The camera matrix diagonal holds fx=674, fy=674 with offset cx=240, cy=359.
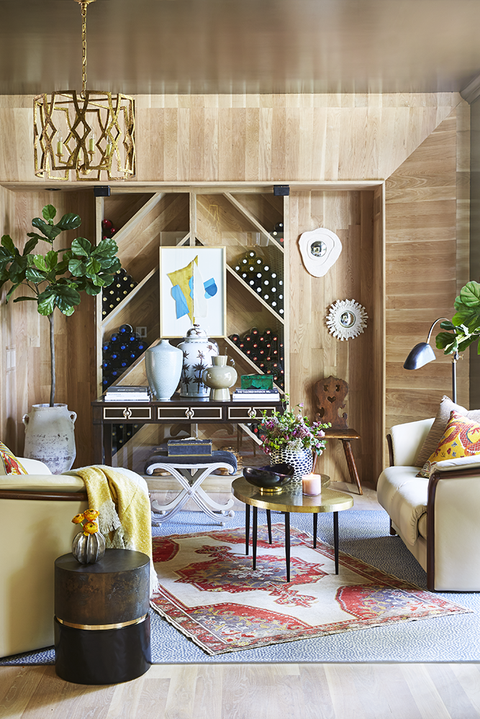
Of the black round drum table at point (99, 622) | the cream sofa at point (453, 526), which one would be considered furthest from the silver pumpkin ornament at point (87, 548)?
the cream sofa at point (453, 526)

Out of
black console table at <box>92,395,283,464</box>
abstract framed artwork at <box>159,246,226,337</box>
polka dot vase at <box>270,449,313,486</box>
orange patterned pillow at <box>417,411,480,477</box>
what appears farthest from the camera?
abstract framed artwork at <box>159,246,226,337</box>

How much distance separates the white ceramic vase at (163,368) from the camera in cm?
497

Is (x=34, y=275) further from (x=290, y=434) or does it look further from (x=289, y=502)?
(x=289, y=502)

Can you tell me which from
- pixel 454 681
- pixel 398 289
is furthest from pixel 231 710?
pixel 398 289

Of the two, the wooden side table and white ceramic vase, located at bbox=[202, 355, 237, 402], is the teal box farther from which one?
the wooden side table

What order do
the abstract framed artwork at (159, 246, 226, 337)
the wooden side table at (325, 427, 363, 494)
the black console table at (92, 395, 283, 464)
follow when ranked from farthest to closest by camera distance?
1. the abstract framed artwork at (159, 246, 226, 337)
2. the wooden side table at (325, 427, 363, 494)
3. the black console table at (92, 395, 283, 464)

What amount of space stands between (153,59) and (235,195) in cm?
130

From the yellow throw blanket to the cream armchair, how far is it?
0.06 meters

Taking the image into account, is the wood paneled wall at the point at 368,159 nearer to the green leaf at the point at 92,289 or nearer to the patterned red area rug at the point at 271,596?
the green leaf at the point at 92,289

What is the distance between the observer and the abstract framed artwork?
5527mm

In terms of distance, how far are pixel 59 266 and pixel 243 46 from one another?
213 centimetres

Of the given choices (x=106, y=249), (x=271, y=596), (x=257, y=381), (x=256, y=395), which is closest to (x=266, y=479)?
(x=271, y=596)

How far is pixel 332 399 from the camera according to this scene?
18.7ft

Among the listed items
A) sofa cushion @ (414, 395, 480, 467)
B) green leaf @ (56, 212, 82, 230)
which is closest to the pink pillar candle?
sofa cushion @ (414, 395, 480, 467)
